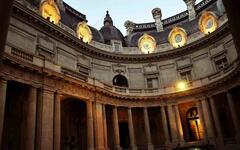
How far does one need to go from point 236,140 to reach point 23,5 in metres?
25.0

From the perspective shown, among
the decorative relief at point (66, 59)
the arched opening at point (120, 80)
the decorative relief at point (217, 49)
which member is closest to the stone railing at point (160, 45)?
the decorative relief at point (217, 49)

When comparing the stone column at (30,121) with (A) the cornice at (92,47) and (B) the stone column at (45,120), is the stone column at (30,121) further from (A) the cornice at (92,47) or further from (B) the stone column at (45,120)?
(A) the cornice at (92,47)

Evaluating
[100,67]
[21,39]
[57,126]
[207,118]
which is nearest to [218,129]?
[207,118]

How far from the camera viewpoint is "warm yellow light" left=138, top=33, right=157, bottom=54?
120ft

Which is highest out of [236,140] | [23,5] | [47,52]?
[23,5]

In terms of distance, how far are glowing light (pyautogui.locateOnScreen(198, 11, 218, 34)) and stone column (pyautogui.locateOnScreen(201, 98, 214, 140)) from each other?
9.64 meters

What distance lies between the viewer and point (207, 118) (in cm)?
2809

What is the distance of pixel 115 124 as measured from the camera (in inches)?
1086

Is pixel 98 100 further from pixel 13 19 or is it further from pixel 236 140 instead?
pixel 236 140

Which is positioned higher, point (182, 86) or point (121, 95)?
point (182, 86)

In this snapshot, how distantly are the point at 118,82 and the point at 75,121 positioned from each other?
923 cm

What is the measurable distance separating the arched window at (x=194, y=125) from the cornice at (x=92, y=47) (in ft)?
26.4

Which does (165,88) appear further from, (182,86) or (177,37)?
(177,37)

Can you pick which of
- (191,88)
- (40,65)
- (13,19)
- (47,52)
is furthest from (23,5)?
(191,88)
